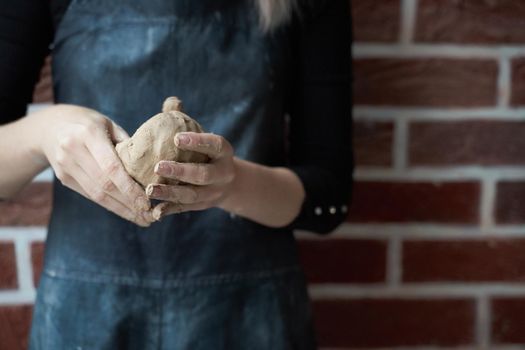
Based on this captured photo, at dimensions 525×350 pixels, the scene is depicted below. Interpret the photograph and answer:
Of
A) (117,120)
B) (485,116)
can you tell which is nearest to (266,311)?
(117,120)

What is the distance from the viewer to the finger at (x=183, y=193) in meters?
0.35

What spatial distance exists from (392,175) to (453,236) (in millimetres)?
94

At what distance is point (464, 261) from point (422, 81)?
7.7 inches

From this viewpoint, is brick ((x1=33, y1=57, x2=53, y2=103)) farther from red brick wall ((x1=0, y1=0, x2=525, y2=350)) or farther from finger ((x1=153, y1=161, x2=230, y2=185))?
finger ((x1=153, y1=161, x2=230, y2=185))

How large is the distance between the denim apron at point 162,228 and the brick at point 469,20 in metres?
0.21

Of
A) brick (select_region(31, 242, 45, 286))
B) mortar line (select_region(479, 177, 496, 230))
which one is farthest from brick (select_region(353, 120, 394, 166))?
brick (select_region(31, 242, 45, 286))

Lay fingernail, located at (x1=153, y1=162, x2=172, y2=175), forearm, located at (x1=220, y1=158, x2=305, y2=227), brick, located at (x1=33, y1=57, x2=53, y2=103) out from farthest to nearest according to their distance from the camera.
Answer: brick, located at (x1=33, y1=57, x2=53, y2=103) → forearm, located at (x1=220, y1=158, x2=305, y2=227) → fingernail, located at (x1=153, y1=162, x2=172, y2=175)

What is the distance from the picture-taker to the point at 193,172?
360 millimetres

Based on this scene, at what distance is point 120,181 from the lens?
0.36 meters

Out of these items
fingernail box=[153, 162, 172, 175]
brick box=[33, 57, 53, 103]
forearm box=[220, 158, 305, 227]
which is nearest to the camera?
fingernail box=[153, 162, 172, 175]

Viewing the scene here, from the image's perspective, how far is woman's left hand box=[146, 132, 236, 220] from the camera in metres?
0.35

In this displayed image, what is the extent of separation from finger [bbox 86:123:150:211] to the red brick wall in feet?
0.94

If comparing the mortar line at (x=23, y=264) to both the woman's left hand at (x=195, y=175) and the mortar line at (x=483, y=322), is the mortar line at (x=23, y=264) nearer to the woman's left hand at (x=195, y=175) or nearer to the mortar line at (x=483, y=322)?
the woman's left hand at (x=195, y=175)

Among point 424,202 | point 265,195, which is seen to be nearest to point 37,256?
point 265,195
